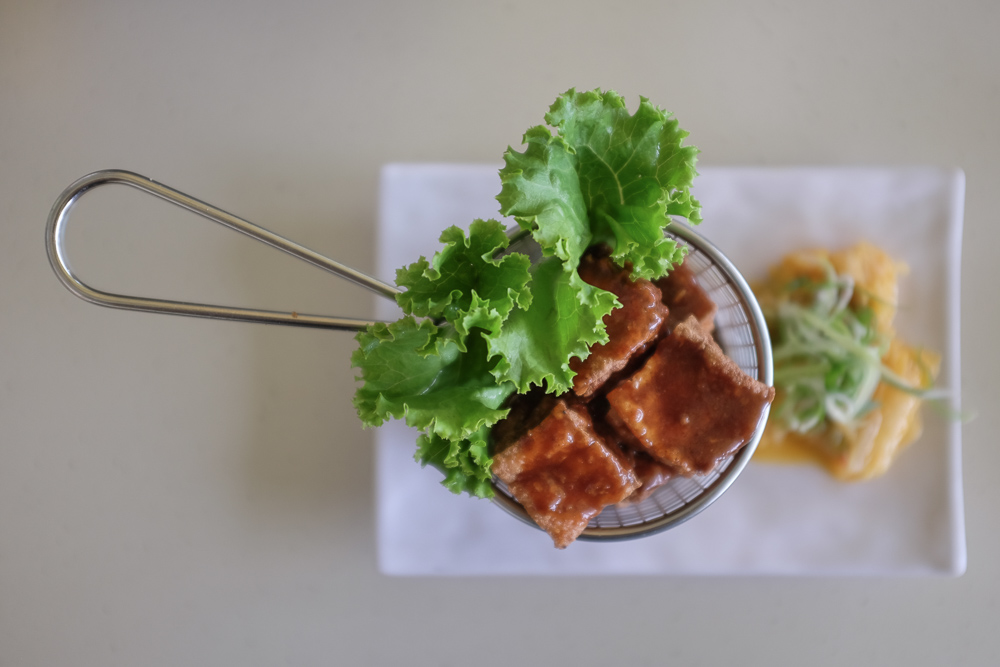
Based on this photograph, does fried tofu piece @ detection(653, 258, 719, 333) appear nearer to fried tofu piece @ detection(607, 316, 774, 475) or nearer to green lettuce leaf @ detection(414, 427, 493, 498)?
fried tofu piece @ detection(607, 316, 774, 475)

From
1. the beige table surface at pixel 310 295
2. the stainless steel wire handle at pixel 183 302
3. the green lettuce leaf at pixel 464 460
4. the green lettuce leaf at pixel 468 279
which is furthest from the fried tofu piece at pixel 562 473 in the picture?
the beige table surface at pixel 310 295

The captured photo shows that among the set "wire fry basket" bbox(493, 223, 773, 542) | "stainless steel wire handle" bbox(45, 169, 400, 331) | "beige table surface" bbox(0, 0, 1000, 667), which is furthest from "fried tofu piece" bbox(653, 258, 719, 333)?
"beige table surface" bbox(0, 0, 1000, 667)

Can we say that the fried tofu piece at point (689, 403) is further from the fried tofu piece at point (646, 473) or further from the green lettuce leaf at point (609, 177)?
the green lettuce leaf at point (609, 177)

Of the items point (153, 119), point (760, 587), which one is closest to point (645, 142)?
point (760, 587)

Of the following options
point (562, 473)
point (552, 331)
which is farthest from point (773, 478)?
point (552, 331)

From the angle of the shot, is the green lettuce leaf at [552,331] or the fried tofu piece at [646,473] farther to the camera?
the fried tofu piece at [646,473]
